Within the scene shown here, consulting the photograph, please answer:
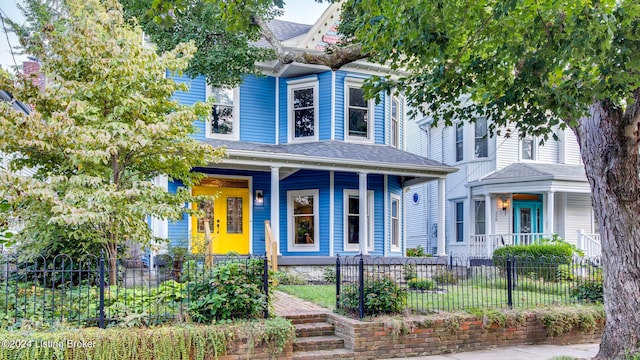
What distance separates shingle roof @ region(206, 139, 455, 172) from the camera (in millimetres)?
14750

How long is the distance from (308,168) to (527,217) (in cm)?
964

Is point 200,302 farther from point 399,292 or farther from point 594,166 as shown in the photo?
point 594,166

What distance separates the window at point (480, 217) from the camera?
19984 millimetres

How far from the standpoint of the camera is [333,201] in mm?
15922

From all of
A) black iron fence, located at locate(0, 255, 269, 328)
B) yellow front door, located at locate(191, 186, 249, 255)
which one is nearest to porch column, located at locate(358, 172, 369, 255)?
yellow front door, located at locate(191, 186, 249, 255)

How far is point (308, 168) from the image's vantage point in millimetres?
14805

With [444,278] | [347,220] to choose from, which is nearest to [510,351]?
[444,278]

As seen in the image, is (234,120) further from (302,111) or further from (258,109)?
(302,111)

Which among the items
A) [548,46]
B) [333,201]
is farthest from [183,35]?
[548,46]

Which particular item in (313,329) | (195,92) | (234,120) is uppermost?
(195,92)

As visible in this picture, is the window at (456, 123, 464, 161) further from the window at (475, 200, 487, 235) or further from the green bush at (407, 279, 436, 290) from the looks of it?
the green bush at (407, 279, 436, 290)

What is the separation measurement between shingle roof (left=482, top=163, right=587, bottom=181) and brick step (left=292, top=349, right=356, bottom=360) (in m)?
12.2

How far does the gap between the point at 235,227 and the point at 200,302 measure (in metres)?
8.26

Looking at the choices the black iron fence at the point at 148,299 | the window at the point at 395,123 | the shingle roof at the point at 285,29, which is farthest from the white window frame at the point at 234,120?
the black iron fence at the point at 148,299
